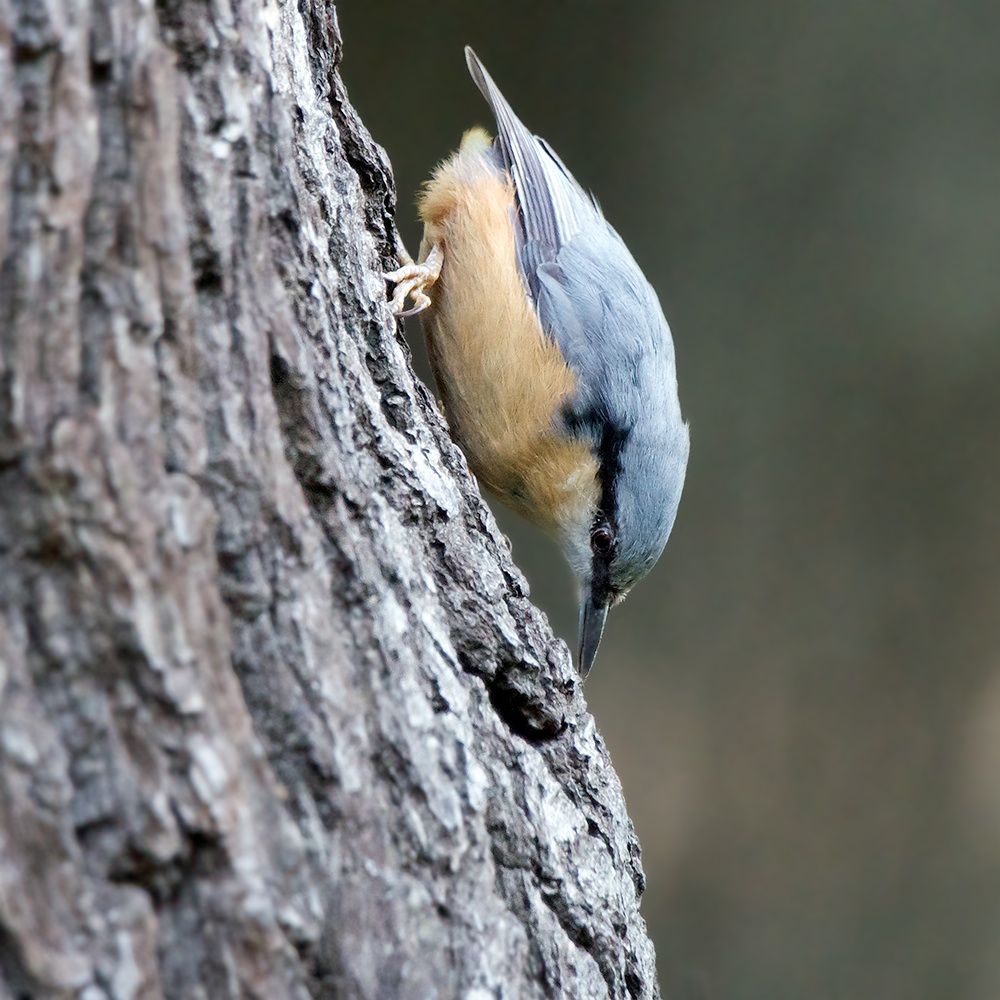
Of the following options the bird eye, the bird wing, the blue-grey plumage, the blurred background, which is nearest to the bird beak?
the blue-grey plumage

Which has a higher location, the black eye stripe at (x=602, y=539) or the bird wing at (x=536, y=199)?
the bird wing at (x=536, y=199)

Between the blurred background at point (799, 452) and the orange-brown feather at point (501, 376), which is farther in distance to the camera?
the blurred background at point (799, 452)

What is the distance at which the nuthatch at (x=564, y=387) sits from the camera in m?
2.29

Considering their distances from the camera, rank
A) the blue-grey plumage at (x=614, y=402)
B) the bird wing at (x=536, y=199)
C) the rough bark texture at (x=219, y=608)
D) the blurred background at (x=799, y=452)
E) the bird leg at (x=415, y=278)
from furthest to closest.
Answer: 1. the blurred background at (x=799, y=452)
2. the bird wing at (x=536, y=199)
3. the blue-grey plumage at (x=614, y=402)
4. the bird leg at (x=415, y=278)
5. the rough bark texture at (x=219, y=608)

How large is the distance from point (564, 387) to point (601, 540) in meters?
0.34

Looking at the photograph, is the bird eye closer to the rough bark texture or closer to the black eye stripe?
the black eye stripe

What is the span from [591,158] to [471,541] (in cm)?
321

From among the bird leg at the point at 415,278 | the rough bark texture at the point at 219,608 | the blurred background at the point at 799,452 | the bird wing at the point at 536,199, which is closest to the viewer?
the rough bark texture at the point at 219,608

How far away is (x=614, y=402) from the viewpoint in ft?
7.52

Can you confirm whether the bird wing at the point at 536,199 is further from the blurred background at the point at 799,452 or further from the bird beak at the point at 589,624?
the blurred background at the point at 799,452

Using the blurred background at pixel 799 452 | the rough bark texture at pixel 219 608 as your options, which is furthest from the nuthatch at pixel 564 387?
the blurred background at pixel 799 452

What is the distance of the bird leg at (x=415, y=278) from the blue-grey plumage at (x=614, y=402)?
205 millimetres

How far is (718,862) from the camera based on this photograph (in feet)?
13.5

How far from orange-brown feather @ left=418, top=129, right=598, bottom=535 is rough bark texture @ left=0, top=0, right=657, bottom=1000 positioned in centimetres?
101
